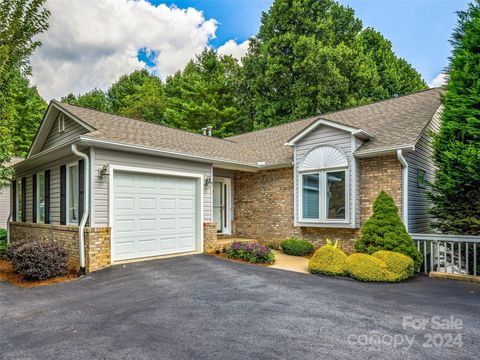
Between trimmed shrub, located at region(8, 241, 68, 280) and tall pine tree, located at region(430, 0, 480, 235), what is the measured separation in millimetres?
9084

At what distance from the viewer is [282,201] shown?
11008mm

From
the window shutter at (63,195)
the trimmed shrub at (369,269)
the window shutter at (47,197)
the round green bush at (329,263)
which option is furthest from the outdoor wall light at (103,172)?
the trimmed shrub at (369,269)

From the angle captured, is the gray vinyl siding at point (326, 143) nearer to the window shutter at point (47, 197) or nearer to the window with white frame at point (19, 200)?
the window shutter at point (47, 197)

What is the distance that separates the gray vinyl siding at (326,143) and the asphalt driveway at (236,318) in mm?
3148

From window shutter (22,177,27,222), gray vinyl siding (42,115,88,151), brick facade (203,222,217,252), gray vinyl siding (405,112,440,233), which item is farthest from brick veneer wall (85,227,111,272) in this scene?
gray vinyl siding (405,112,440,233)

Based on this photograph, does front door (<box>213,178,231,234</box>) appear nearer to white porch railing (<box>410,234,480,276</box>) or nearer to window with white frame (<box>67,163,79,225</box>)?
window with white frame (<box>67,163,79,225</box>)

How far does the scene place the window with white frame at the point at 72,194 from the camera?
27.6 ft

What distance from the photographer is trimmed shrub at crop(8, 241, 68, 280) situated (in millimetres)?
6805

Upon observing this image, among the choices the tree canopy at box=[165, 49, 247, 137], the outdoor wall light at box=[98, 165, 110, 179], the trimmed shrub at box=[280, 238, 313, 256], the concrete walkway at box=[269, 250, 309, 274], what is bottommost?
the concrete walkway at box=[269, 250, 309, 274]

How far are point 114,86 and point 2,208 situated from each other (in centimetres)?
2307

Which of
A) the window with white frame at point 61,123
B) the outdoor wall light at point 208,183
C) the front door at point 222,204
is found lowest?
the front door at point 222,204

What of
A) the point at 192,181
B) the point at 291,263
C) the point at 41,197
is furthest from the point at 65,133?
the point at 291,263

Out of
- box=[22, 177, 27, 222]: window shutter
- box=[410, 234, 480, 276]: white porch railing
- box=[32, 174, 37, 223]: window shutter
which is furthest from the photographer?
box=[22, 177, 27, 222]: window shutter

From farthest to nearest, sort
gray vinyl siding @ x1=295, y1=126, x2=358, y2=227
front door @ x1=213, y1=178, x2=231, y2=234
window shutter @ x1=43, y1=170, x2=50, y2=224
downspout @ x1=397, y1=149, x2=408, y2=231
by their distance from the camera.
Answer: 1. front door @ x1=213, y1=178, x2=231, y2=234
2. window shutter @ x1=43, y1=170, x2=50, y2=224
3. gray vinyl siding @ x1=295, y1=126, x2=358, y2=227
4. downspout @ x1=397, y1=149, x2=408, y2=231
